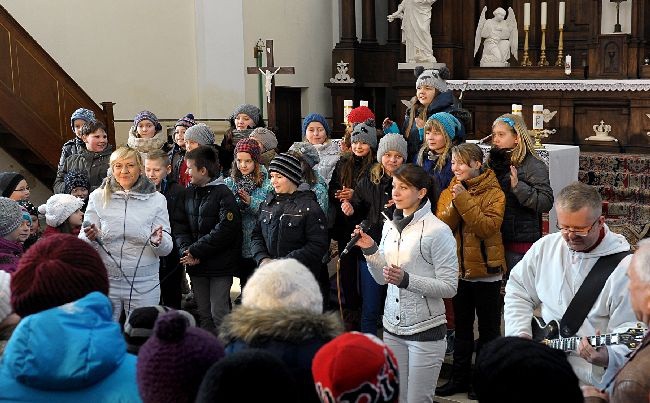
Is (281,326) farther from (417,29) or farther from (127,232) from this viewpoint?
(417,29)

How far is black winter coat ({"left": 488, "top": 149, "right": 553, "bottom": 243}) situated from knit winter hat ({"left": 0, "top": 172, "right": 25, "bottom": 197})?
300 cm

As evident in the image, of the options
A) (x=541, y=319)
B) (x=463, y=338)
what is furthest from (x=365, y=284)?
(x=541, y=319)

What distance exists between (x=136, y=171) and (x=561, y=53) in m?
8.64

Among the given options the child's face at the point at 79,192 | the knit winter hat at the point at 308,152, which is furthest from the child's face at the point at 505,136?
the child's face at the point at 79,192

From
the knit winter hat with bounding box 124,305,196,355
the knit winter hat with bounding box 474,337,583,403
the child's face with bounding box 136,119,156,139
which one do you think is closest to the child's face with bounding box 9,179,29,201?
the child's face with bounding box 136,119,156,139

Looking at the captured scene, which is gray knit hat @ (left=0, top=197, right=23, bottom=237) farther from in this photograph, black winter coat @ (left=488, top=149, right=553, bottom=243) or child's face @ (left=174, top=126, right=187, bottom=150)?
child's face @ (left=174, top=126, right=187, bottom=150)

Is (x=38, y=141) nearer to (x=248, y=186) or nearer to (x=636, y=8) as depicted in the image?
(x=248, y=186)

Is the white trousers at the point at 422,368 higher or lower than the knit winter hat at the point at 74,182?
Answer: lower

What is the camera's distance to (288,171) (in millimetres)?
5320

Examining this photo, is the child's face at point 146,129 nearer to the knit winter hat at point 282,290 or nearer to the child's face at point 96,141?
the child's face at point 96,141

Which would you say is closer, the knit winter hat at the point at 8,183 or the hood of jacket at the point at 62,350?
the hood of jacket at the point at 62,350

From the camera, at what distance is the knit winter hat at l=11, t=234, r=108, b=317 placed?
2.62 meters

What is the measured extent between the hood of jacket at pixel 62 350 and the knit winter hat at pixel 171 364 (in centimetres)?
14

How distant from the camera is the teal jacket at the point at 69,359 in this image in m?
2.40
